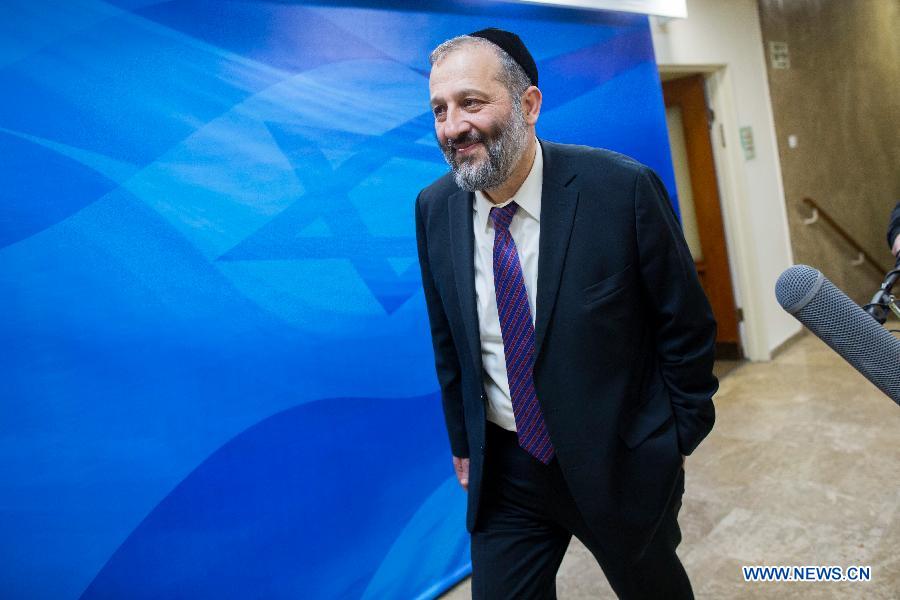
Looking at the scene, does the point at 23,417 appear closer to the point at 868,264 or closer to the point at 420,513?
the point at 420,513

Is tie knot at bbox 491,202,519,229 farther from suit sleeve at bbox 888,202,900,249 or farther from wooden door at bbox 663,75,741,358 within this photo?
wooden door at bbox 663,75,741,358

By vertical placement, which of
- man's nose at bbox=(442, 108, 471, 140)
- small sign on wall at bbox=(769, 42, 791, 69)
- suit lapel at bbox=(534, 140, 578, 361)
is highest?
small sign on wall at bbox=(769, 42, 791, 69)

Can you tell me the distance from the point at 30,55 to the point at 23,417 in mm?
935

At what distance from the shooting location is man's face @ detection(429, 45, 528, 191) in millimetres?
1396

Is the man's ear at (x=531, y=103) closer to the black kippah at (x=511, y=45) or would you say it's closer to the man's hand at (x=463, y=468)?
the black kippah at (x=511, y=45)

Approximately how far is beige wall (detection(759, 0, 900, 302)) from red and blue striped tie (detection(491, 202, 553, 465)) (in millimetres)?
5156

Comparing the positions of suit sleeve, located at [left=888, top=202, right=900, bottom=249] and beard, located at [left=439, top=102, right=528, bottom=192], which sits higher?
beard, located at [left=439, top=102, right=528, bottom=192]

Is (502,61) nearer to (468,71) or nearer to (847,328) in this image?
(468,71)

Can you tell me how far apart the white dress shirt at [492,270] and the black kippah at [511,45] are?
6.2 inches

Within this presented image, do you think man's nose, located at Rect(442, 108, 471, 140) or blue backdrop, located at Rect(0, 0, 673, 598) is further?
blue backdrop, located at Rect(0, 0, 673, 598)

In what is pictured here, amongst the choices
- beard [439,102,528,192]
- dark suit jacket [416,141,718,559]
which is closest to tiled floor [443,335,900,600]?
dark suit jacket [416,141,718,559]

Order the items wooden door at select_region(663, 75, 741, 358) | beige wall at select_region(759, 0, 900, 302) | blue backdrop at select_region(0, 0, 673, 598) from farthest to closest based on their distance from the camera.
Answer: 1. beige wall at select_region(759, 0, 900, 302)
2. wooden door at select_region(663, 75, 741, 358)
3. blue backdrop at select_region(0, 0, 673, 598)

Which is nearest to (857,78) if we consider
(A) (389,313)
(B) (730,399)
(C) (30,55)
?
(B) (730,399)

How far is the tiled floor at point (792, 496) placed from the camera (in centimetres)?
258
